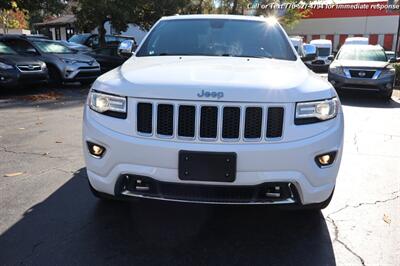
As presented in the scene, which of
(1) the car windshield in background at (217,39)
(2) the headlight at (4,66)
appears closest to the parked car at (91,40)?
(2) the headlight at (4,66)

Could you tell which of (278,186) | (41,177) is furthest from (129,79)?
(41,177)

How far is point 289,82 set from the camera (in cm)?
329

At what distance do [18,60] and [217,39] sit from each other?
9.14 meters

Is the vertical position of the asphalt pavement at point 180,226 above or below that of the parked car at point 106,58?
above

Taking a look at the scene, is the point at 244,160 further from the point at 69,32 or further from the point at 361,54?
the point at 69,32

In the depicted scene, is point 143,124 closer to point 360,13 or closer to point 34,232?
point 34,232

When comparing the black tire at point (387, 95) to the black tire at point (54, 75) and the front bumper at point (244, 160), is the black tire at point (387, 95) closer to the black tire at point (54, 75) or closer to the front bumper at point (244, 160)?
the black tire at point (54, 75)

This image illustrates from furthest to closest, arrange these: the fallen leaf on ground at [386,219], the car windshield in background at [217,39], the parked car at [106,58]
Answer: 1. the parked car at [106,58]
2. the car windshield in background at [217,39]
3. the fallen leaf on ground at [386,219]

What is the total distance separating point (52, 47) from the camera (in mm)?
14367

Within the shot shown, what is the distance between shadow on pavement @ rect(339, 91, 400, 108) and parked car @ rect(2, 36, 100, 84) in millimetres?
7760

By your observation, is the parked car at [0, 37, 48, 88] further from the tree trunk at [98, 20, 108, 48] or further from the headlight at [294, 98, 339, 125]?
the headlight at [294, 98, 339, 125]

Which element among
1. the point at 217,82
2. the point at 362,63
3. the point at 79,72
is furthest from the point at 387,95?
the point at 217,82

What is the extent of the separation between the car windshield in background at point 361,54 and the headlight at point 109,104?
455 inches

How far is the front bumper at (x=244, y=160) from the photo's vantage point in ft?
9.95
